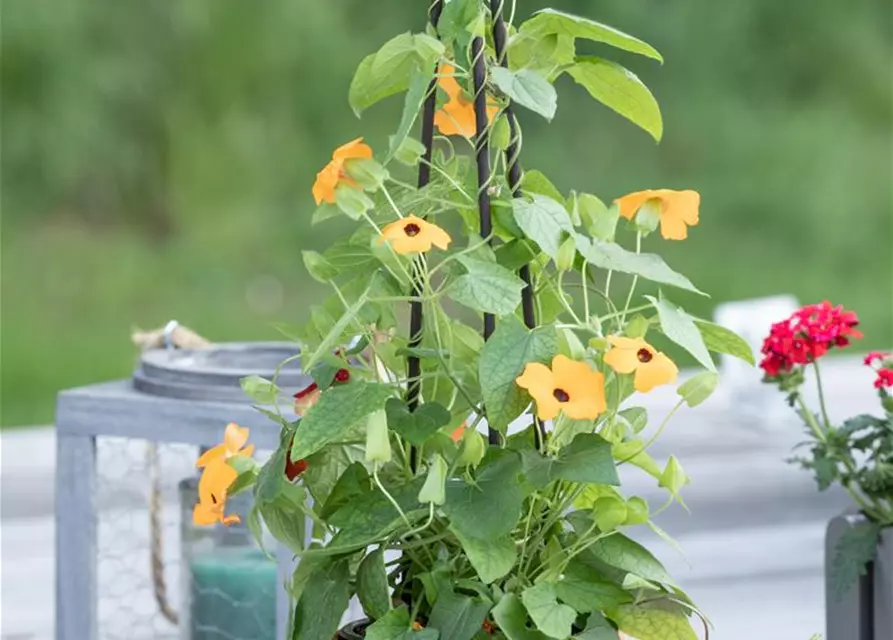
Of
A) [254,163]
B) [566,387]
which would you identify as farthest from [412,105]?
[254,163]

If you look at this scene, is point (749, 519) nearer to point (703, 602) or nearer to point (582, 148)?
point (703, 602)

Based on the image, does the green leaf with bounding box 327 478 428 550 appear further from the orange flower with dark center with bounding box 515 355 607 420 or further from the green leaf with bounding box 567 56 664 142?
the green leaf with bounding box 567 56 664 142

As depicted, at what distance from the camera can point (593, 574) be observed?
2.53ft

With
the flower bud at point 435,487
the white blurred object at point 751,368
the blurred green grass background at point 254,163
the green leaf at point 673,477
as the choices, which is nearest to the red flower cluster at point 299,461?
the flower bud at point 435,487

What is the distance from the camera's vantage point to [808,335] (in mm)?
1229

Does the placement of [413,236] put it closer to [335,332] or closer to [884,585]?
[335,332]

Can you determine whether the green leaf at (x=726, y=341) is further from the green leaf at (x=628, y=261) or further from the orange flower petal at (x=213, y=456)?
the orange flower petal at (x=213, y=456)

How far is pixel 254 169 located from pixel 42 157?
2.66 ft

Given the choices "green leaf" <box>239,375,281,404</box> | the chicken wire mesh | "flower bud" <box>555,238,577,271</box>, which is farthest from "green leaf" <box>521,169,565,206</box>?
the chicken wire mesh

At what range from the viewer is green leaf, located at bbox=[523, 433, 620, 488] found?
698mm

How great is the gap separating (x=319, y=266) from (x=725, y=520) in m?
2.43

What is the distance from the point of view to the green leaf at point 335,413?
0.71 meters

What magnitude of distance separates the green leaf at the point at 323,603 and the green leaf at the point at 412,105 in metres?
0.25

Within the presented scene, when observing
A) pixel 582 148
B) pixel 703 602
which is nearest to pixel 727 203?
pixel 582 148
